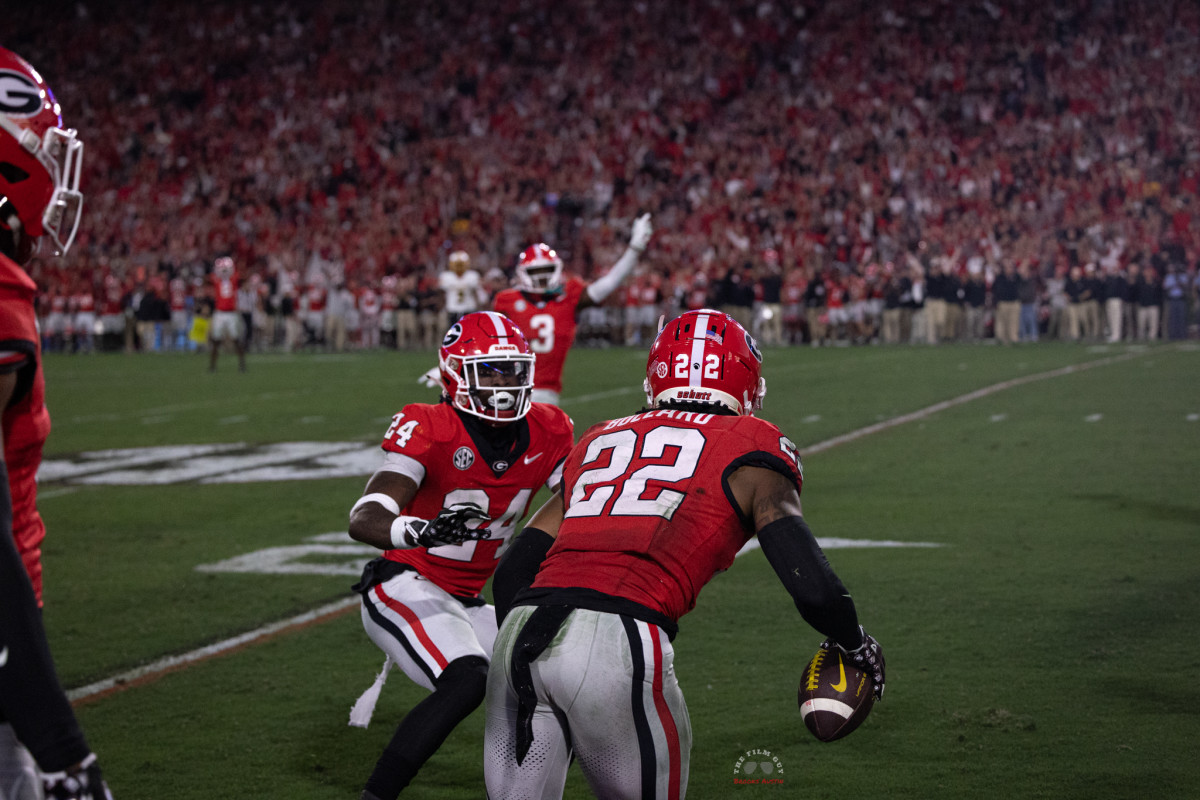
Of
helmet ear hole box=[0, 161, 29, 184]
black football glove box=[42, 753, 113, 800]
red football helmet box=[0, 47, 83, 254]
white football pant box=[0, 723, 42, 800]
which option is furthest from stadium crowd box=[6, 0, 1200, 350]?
black football glove box=[42, 753, 113, 800]

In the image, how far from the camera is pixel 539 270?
36.2 feet

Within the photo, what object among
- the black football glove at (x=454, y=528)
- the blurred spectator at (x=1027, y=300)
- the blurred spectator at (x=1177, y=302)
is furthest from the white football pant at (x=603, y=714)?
the blurred spectator at (x=1177, y=302)

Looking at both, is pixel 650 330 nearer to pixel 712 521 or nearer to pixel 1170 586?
pixel 1170 586

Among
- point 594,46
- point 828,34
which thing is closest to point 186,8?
point 594,46

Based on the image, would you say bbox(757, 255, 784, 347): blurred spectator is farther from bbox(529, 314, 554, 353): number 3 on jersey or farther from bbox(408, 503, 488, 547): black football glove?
bbox(408, 503, 488, 547): black football glove

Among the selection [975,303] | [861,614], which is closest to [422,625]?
[861,614]

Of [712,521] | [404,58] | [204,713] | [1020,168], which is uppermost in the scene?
[404,58]

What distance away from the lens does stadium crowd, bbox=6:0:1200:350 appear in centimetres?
2831

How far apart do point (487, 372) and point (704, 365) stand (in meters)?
1.32

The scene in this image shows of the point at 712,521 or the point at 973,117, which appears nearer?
the point at 712,521

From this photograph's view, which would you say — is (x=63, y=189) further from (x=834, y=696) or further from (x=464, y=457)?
(x=464, y=457)

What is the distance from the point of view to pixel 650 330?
29203mm

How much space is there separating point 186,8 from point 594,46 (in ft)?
43.5

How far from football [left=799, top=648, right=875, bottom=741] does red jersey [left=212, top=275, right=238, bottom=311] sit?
20.2 metres
